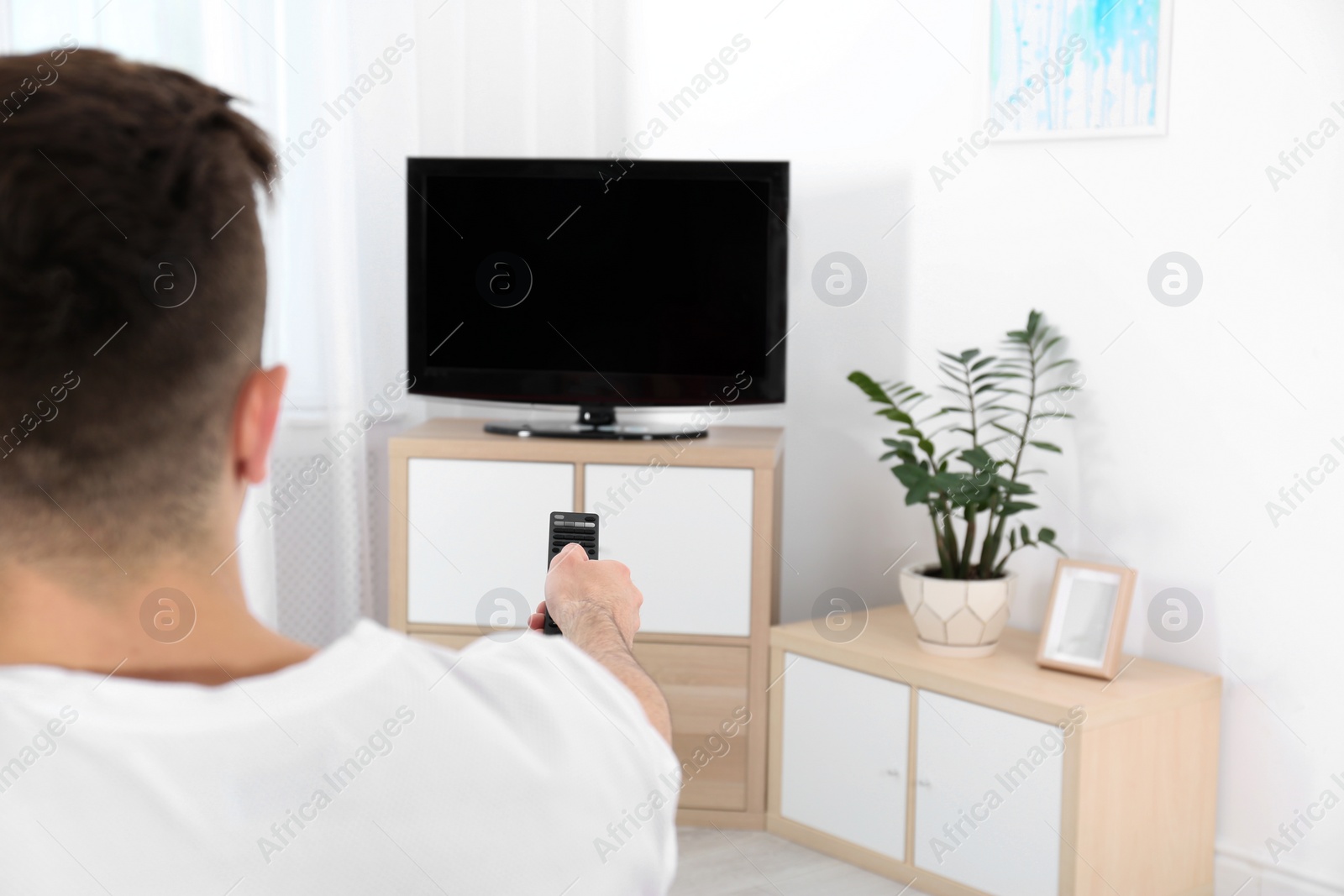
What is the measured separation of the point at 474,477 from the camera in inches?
107

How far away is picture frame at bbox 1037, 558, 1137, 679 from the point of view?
7.71 ft

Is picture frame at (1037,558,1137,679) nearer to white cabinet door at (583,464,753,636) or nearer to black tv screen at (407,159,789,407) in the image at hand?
white cabinet door at (583,464,753,636)

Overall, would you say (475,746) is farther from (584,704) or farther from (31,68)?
(31,68)

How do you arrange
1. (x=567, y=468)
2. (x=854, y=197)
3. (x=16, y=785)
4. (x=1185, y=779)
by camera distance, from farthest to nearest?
(x=854, y=197) < (x=567, y=468) < (x=1185, y=779) < (x=16, y=785)

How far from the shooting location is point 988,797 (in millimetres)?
2307

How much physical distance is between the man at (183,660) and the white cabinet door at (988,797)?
1.74m

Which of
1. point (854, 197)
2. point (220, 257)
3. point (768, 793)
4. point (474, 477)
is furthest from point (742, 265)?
point (220, 257)

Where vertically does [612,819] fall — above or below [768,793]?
above

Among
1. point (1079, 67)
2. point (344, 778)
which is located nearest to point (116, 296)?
point (344, 778)

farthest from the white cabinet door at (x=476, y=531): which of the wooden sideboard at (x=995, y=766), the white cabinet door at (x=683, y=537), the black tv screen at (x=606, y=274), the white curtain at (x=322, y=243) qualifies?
the wooden sideboard at (x=995, y=766)

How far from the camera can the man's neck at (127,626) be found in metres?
0.60

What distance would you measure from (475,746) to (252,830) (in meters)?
0.11

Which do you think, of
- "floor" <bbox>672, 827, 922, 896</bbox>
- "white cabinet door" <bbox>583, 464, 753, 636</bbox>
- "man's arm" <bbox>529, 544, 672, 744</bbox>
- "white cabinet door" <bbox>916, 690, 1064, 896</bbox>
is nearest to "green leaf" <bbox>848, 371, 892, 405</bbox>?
"white cabinet door" <bbox>583, 464, 753, 636</bbox>

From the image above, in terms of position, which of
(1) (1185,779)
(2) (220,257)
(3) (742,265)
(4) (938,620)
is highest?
(3) (742,265)
